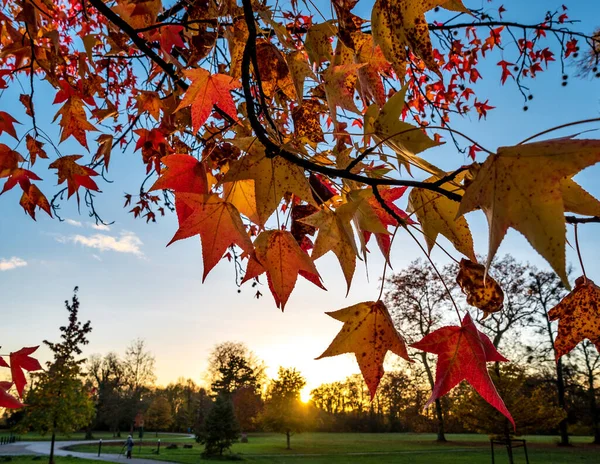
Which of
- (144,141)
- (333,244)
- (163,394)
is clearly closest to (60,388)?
(144,141)

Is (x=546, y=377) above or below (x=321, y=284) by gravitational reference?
below

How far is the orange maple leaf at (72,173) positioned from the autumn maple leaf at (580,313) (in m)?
1.69

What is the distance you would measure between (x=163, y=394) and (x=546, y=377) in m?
43.2

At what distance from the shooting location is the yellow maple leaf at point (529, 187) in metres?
0.42

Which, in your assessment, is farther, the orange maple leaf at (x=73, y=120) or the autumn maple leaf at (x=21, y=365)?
the autumn maple leaf at (x=21, y=365)

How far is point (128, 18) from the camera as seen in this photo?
4.32 ft

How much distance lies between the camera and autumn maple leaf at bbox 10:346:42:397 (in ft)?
6.09

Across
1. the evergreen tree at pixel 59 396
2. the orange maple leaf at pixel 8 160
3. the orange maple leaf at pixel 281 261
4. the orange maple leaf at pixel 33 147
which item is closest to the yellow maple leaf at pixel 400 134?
the orange maple leaf at pixel 281 261

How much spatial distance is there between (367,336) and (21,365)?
1.87 m

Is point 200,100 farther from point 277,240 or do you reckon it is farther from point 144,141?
point 144,141

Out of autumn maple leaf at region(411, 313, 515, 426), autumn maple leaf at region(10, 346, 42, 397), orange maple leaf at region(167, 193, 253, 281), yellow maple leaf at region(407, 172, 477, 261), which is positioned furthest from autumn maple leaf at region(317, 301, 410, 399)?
autumn maple leaf at region(10, 346, 42, 397)

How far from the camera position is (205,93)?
1.02 meters

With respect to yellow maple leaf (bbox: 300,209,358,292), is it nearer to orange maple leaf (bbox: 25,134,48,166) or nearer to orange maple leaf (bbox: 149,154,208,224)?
orange maple leaf (bbox: 149,154,208,224)

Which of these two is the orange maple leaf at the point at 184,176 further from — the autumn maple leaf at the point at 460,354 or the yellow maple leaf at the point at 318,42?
the autumn maple leaf at the point at 460,354
